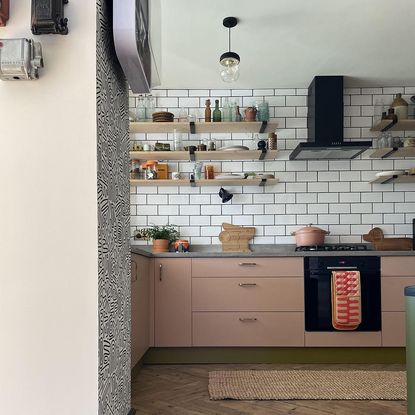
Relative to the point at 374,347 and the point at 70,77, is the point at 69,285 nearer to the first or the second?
the point at 70,77

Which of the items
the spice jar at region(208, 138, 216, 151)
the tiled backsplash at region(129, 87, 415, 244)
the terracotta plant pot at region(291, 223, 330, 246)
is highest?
the spice jar at region(208, 138, 216, 151)

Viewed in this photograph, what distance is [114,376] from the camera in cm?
184

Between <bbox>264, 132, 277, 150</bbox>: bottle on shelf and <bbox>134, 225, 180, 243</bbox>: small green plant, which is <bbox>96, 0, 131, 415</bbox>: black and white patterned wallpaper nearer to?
<bbox>134, 225, 180, 243</bbox>: small green plant

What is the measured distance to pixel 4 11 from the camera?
1532 mm

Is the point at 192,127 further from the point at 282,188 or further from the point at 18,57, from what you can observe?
the point at 18,57

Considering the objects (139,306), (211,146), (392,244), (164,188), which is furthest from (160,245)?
(392,244)

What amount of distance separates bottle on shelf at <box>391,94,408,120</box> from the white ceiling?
0.19m

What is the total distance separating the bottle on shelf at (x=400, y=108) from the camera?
4836mm

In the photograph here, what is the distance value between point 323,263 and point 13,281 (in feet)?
10.2

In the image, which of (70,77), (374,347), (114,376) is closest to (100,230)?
(70,77)

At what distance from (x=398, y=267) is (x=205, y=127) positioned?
6.59 feet

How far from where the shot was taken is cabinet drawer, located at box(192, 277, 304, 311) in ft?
13.9

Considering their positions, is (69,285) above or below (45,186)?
below

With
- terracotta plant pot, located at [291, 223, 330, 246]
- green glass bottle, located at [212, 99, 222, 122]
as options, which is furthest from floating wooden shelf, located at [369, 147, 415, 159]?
green glass bottle, located at [212, 99, 222, 122]
